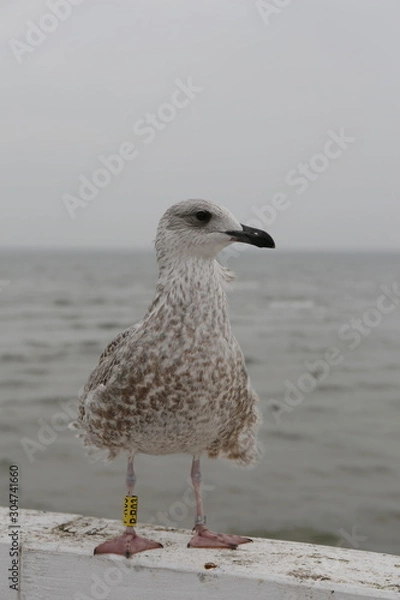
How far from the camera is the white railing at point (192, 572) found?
2633 millimetres

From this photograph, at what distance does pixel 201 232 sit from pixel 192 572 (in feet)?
4.35

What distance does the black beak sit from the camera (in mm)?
3107

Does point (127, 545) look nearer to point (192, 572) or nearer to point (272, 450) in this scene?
point (192, 572)

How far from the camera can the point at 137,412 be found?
320cm

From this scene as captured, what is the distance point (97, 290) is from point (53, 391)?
41.0 metres

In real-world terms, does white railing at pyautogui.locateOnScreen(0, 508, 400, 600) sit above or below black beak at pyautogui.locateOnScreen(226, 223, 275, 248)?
below

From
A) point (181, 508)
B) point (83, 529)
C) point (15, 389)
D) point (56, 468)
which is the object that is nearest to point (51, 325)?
point (15, 389)

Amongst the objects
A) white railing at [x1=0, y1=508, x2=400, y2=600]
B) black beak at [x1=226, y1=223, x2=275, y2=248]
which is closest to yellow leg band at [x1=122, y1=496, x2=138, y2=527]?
white railing at [x1=0, y1=508, x2=400, y2=600]

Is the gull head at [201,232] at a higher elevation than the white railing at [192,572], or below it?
higher

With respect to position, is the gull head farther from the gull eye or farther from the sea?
the sea

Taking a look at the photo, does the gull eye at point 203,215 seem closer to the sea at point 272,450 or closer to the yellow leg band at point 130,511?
the sea at point 272,450

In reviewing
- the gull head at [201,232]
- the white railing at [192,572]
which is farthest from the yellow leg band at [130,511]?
the gull head at [201,232]

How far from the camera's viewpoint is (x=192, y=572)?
274cm

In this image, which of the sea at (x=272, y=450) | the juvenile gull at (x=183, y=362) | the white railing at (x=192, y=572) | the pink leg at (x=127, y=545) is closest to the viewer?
the white railing at (x=192, y=572)
